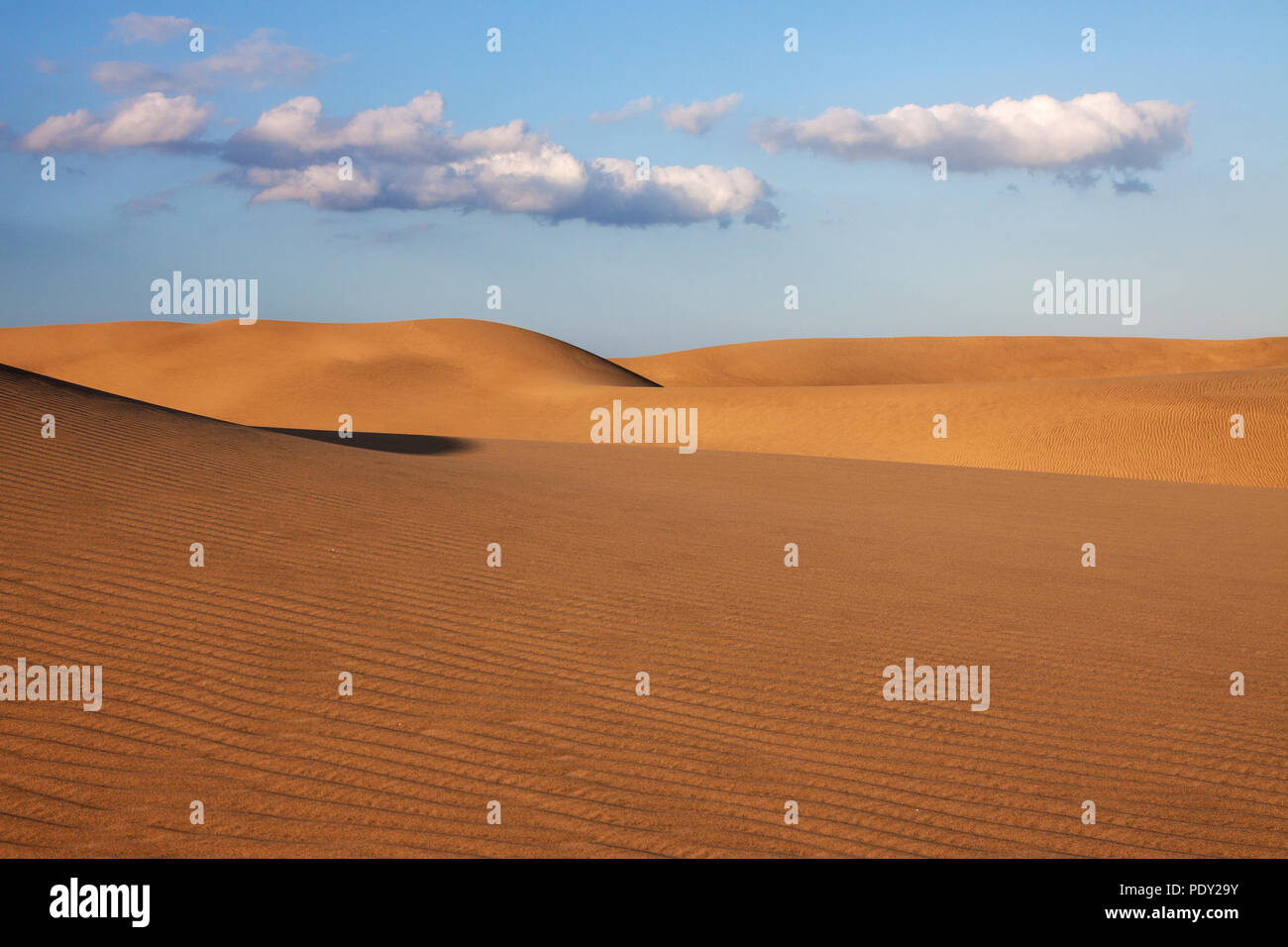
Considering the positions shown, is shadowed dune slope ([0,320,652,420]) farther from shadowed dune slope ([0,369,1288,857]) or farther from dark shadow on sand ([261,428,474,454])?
shadowed dune slope ([0,369,1288,857])

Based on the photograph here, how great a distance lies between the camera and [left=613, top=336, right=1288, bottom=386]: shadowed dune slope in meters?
90.8

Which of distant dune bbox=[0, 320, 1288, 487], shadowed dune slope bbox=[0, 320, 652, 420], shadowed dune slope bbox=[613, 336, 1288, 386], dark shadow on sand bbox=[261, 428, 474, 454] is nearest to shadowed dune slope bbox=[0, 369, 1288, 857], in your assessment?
dark shadow on sand bbox=[261, 428, 474, 454]

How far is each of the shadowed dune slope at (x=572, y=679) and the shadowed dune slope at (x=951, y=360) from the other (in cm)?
Answer: 7847

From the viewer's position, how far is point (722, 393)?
1694 inches

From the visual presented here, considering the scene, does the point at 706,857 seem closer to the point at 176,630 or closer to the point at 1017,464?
the point at 176,630

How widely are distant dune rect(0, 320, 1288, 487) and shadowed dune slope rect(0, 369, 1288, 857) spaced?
15.4 m

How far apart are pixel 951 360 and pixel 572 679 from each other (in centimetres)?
9852

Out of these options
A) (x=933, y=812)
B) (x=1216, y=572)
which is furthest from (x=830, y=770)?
(x=1216, y=572)

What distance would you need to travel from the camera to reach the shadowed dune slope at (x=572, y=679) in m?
4.47
